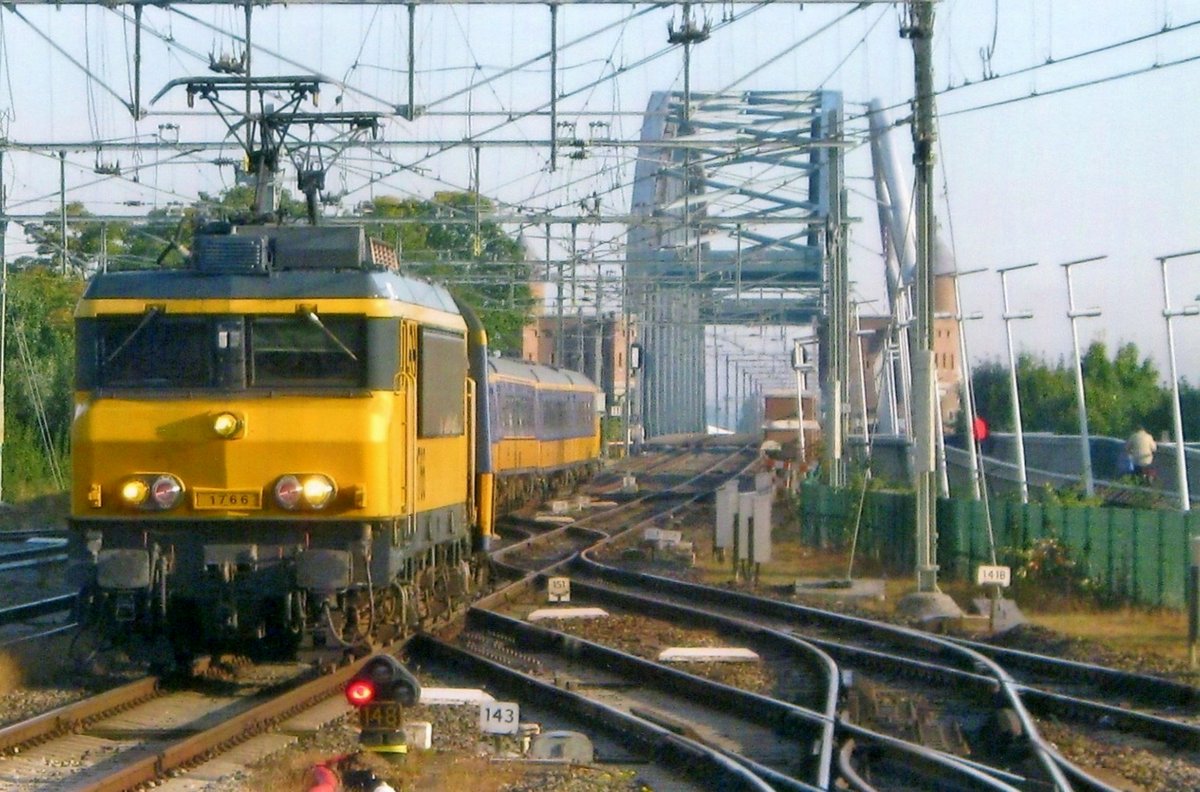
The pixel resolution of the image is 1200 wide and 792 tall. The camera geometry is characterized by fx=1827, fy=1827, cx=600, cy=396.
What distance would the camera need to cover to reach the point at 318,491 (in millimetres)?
11977

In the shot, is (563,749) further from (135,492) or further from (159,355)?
Result: (159,355)

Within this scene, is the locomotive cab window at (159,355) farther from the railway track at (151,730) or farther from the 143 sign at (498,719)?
the 143 sign at (498,719)

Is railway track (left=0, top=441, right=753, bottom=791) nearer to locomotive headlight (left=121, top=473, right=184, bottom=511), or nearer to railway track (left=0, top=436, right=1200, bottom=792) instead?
railway track (left=0, top=436, right=1200, bottom=792)

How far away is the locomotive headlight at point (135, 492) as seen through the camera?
1195cm

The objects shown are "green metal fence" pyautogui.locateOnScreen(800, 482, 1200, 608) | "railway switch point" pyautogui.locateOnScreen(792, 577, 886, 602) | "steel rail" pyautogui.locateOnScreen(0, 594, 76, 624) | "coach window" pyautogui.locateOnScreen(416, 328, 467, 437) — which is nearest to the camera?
"coach window" pyautogui.locateOnScreen(416, 328, 467, 437)

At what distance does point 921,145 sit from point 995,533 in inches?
195

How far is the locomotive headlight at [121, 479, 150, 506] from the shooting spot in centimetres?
1195

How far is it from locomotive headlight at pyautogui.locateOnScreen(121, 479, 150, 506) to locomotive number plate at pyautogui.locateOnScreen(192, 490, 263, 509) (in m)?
0.32

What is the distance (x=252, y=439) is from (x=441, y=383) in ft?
6.54

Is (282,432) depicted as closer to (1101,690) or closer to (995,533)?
(1101,690)

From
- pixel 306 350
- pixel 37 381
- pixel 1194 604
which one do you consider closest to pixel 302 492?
pixel 306 350

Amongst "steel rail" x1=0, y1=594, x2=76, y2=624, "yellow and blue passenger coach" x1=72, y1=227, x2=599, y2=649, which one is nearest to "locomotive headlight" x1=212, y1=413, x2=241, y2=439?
"yellow and blue passenger coach" x1=72, y1=227, x2=599, y2=649

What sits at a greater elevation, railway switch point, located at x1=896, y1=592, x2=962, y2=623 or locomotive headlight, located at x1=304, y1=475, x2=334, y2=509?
locomotive headlight, located at x1=304, y1=475, x2=334, y2=509

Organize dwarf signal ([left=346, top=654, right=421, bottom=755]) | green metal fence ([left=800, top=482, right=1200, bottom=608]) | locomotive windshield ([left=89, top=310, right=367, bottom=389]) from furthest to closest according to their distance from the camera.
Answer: green metal fence ([left=800, top=482, right=1200, bottom=608]) < locomotive windshield ([left=89, top=310, right=367, bottom=389]) < dwarf signal ([left=346, top=654, right=421, bottom=755])
